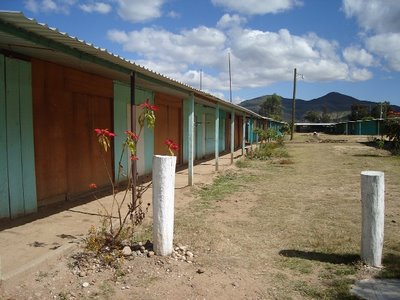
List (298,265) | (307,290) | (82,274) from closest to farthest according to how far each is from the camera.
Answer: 1. (307,290)
2. (82,274)
3. (298,265)

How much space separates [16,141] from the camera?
6035 mm

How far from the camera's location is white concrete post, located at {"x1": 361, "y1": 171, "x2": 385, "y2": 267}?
4340 mm

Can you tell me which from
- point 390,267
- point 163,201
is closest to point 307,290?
point 390,267

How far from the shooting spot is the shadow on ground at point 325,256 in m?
4.59

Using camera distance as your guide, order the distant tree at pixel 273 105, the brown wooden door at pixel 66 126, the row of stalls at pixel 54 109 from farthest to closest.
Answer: the distant tree at pixel 273 105 < the brown wooden door at pixel 66 126 < the row of stalls at pixel 54 109

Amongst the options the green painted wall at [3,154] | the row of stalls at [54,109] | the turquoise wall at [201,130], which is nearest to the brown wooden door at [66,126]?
the row of stalls at [54,109]

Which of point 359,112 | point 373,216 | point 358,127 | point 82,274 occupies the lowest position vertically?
point 82,274

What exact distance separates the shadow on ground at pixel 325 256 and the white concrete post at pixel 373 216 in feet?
0.80

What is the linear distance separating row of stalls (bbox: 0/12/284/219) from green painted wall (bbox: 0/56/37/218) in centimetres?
1

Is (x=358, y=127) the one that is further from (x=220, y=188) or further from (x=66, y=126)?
(x=66, y=126)

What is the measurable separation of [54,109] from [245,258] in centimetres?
441

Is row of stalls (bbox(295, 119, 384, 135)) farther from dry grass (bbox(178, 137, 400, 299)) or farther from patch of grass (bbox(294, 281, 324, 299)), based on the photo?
patch of grass (bbox(294, 281, 324, 299))

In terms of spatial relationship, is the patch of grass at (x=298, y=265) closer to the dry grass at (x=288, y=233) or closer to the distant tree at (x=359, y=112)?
the dry grass at (x=288, y=233)

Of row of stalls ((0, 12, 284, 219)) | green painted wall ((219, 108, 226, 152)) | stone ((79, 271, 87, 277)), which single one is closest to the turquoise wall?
green painted wall ((219, 108, 226, 152))
